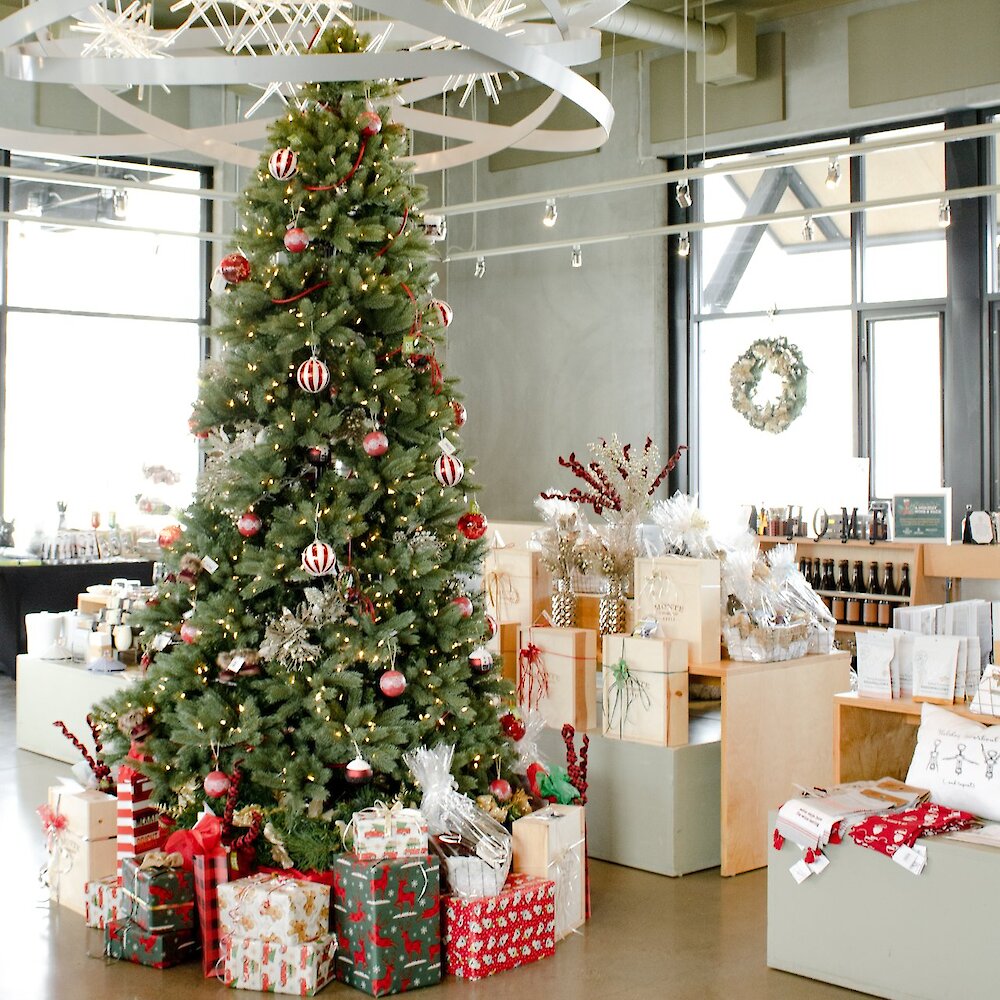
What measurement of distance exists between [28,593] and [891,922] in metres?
7.40

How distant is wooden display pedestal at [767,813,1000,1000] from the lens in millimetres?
3586

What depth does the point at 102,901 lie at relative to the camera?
4266mm

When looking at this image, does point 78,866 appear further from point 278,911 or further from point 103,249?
point 103,249

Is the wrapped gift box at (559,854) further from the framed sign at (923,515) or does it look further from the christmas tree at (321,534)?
the framed sign at (923,515)

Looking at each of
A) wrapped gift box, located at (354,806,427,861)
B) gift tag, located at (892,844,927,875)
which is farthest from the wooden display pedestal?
wrapped gift box, located at (354,806,427,861)

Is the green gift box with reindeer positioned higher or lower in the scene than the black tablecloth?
lower

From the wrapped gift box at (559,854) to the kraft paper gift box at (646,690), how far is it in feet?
2.35

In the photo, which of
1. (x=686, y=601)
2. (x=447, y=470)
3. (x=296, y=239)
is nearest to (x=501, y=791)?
(x=447, y=470)

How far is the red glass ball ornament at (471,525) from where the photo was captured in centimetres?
465

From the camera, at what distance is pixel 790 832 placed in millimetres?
3920

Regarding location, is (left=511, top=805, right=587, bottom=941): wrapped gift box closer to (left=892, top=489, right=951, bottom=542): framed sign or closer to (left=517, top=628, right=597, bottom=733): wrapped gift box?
(left=517, top=628, right=597, bottom=733): wrapped gift box

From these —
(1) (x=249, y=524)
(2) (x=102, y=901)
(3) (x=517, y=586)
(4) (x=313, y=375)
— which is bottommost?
(2) (x=102, y=901)

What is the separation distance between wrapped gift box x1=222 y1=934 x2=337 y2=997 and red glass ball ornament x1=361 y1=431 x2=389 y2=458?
1.52 meters

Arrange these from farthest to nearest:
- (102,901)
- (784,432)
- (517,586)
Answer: (784,432), (517,586), (102,901)
